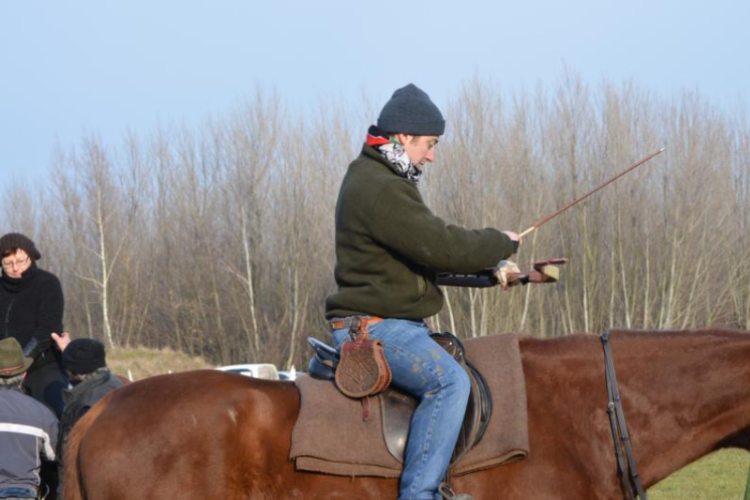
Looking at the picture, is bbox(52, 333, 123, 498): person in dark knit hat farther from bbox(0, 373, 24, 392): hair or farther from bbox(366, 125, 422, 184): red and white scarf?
bbox(366, 125, 422, 184): red and white scarf

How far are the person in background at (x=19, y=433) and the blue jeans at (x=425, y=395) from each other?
303 cm

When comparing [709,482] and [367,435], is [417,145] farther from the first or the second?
[709,482]

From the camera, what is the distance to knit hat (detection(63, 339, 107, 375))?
7547 millimetres

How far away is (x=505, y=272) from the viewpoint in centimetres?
474

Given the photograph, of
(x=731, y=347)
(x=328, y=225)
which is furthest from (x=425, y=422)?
(x=328, y=225)

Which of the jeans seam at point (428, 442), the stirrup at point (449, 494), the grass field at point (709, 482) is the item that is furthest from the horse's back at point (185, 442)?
the grass field at point (709, 482)

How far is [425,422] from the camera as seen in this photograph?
4.52 m

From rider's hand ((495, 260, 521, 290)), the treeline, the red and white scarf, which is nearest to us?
rider's hand ((495, 260, 521, 290))

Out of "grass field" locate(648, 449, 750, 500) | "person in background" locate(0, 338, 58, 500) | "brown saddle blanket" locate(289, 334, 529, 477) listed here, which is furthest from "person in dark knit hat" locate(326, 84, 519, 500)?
"grass field" locate(648, 449, 750, 500)

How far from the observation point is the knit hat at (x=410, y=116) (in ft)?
15.9

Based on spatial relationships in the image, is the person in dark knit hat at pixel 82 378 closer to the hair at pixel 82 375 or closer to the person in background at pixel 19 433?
the hair at pixel 82 375

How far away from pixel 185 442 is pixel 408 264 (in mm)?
1310


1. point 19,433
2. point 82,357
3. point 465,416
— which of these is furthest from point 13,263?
point 465,416

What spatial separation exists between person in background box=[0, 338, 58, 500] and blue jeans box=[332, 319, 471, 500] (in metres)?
3.03
